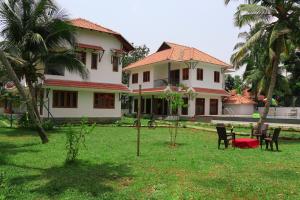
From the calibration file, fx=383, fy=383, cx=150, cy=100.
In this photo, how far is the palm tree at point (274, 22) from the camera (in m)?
19.3

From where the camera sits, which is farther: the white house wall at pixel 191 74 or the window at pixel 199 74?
the window at pixel 199 74

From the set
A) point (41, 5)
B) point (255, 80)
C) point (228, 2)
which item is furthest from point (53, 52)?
point (255, 80)

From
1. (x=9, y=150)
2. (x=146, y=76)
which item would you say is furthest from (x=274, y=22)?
(x=146, y=76)

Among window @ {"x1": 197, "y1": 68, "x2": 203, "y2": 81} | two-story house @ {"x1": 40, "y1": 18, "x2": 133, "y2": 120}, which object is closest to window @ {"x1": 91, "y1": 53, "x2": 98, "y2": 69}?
two-story house @ {"x1": 40, "y1": 18, "x2": 133, "y2": 120}

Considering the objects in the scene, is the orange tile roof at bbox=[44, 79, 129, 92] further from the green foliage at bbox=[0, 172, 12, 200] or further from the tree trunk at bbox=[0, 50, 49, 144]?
the green foliage at bbox=[0, 172, 12, 200]

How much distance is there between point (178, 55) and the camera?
127 ft

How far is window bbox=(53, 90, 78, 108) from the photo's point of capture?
27312 millimetres

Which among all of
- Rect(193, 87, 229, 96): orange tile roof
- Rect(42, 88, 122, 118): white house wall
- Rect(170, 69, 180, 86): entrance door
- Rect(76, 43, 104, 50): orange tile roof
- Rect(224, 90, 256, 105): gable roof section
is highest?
A: Rect(76, 43, 104, 50): orange tile roof

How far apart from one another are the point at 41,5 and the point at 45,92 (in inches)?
315

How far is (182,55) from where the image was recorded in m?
38.6

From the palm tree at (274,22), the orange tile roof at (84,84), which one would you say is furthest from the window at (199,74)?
the palm tree at (274,22)

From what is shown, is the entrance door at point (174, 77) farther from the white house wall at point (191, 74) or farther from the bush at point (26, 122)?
the bush at point (26, 122)

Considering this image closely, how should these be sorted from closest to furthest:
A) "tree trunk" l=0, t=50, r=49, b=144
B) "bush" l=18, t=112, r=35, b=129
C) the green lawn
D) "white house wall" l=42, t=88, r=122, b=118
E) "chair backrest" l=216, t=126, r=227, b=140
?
1. the green lawn
2. "tree trunk" l=0, t=50, r=49, b=144
3. "chair backrest" l=216, t=126, r=227, b=140
4. "bush" l=18, t=112, r=35, b=129
5. "white house wall" l=42, t=88, r=122, b=118

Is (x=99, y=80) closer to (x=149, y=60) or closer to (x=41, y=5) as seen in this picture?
(x=41, y=5)
